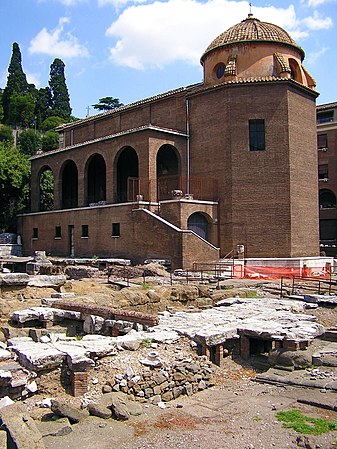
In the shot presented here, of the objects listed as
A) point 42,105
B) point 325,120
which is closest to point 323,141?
point 325,120

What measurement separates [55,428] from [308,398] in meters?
4.31

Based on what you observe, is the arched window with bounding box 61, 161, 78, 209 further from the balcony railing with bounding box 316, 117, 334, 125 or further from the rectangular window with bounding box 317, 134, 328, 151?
the balcony railing with bounding box 316, 117, 334, 125

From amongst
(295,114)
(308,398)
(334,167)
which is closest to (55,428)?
(308,398)

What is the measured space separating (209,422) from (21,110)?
307ft

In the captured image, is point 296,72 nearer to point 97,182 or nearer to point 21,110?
point 97,182

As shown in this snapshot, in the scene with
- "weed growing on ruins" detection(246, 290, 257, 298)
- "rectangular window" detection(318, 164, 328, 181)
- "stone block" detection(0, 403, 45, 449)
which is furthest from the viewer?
"rectangular window" detection(318, 164, 328, 181)

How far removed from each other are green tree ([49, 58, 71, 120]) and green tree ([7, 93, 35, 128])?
4989 mm

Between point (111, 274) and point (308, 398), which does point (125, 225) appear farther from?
point (308, 398)

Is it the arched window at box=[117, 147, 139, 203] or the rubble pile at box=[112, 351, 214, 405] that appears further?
the arched window at box=[117, 147, 139, 203]

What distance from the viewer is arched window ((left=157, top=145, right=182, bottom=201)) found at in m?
30.4

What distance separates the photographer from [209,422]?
7.59 meters

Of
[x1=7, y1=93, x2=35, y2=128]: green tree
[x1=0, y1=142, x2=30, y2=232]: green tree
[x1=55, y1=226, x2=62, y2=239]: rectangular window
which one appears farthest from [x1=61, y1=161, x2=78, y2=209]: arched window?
[x1=7, y1=93, x2=35, y2=128]: green tree

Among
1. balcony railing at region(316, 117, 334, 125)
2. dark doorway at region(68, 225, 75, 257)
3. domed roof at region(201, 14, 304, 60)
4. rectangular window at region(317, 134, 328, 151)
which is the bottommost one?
dark doorway at region(68, 225, 75, 257)

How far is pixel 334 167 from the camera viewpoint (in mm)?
46031
